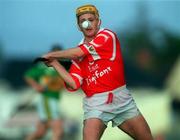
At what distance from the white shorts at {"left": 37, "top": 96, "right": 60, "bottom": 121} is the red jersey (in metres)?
4.54

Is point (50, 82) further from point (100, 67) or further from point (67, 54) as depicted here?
point (67, 54)

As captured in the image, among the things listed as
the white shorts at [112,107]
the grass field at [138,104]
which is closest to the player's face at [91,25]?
the white shorts at [112,107]

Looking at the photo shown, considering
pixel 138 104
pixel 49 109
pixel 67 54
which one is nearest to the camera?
pixel 67 54

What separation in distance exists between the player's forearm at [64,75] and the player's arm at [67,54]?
0.09 m

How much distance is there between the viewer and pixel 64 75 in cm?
791

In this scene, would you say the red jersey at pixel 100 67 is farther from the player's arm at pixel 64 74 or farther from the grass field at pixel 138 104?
the grass field at pixel 138 104

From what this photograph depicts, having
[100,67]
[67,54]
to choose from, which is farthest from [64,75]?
[100,67]

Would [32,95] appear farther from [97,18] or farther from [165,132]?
A: [97,18]

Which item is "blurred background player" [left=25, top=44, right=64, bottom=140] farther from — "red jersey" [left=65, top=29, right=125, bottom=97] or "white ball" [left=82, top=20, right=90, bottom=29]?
"white ball" [left=82, top=20, right=90, bottom=29]

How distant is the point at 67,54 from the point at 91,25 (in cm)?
37

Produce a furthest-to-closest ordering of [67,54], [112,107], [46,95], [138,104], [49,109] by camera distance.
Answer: [138,104] → [46,95] → [49,109] → [112,107] → [67,54]

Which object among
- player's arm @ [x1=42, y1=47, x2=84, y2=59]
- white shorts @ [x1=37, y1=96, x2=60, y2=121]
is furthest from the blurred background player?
player's arm @ [x1=42, y1=47, x2=84, y2=59]

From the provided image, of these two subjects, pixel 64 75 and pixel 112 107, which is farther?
pixel 112 107

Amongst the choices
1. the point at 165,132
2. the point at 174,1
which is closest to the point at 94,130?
the point at 165,132
